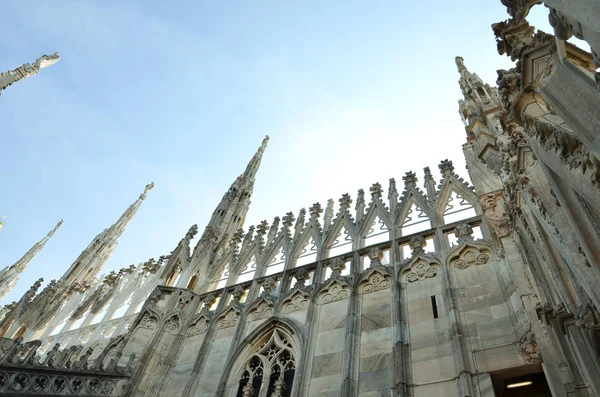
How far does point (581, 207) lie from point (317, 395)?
6.20m

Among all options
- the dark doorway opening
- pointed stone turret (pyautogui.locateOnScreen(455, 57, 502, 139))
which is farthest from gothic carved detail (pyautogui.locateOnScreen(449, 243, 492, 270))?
pointed stone turret (pyautogui.locateOnScreen(455, 57, 502, 139))

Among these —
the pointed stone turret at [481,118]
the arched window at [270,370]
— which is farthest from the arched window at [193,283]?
the pointed stone turret at [481,118]

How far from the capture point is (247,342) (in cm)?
1073

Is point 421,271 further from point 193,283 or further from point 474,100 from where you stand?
point 193,283

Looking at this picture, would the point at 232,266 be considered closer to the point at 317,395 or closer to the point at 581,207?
the point at 317,395

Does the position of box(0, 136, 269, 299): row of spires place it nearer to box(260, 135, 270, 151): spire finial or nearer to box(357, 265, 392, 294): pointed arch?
box(260, 135, 270, 151): spire finial

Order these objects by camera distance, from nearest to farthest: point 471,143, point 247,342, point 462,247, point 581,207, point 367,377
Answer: point 581,207, point 367,377, point 462,247, point 247,342, point 471,143

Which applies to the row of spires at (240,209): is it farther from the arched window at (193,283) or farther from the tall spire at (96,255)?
the arched window at (193,283)

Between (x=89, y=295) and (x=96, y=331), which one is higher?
(x=89, y=295)

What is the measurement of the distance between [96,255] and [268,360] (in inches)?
682

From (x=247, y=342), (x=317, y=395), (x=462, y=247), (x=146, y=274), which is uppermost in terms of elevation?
(x=146, y=274)

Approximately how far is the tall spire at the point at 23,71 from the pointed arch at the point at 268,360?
18.5m

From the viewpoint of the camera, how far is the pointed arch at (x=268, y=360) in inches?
375

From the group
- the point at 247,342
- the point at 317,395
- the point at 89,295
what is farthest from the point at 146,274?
the point at 317,395
